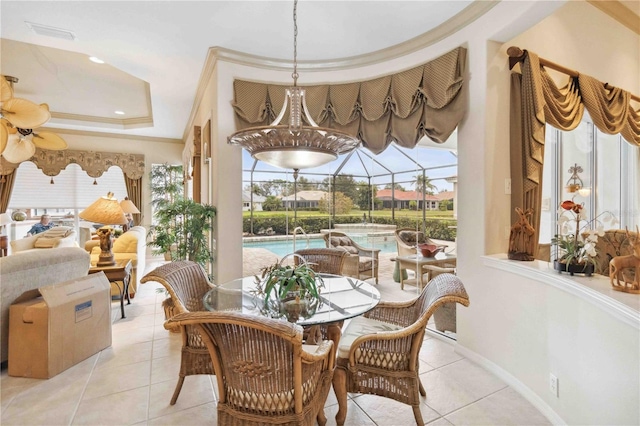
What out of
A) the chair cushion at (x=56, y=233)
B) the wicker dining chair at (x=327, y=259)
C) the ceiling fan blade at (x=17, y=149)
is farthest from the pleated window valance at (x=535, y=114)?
the chair cushion at (x=56, y=233)

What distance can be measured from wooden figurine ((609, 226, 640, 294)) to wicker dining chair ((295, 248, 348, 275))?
6.19ft

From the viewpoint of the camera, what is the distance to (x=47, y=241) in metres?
5.44

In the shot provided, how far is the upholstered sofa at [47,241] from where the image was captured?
5406mm

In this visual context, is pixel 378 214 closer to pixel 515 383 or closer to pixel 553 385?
pixel 515 383

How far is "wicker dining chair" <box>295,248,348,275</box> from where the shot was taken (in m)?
2.99

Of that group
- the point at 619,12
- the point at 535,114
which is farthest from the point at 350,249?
the point at 619,12

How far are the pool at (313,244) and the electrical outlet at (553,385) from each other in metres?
1.93

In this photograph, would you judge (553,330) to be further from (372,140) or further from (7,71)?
(7,71)

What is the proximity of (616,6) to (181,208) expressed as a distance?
4979 millimetres

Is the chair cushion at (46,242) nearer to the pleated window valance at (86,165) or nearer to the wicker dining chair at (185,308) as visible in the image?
the pleated window valance at (86,165)

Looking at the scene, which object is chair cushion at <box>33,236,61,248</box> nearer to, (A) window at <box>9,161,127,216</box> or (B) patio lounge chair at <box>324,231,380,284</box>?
(A) window at <box>9,161,127,216</box>

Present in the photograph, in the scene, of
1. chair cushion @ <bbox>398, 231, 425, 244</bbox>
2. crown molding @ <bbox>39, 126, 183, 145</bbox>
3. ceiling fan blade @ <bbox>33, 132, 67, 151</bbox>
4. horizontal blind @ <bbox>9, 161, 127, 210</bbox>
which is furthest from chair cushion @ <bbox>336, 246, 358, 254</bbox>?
horizontal blind @ <bbox>9, 161, 127, 210</bbox>

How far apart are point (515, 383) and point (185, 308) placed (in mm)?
2325

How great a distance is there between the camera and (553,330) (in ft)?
6.33
